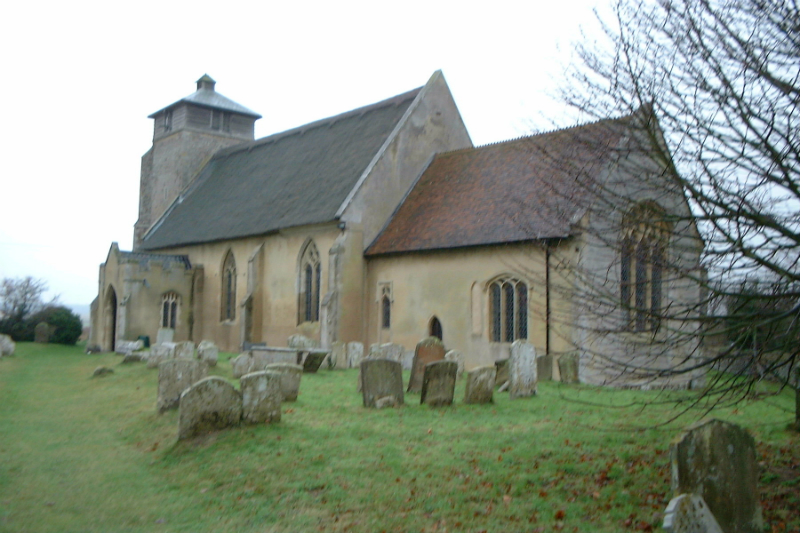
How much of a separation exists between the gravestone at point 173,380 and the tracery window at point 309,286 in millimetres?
13152

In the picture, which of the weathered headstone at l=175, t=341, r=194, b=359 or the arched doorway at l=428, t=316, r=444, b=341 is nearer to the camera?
the weathered headstone at l=175, t=341, r=194, b=359

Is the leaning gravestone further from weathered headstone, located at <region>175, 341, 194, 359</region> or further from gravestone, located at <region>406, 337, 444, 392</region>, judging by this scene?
weathered headstone, located at <region>175, 341, 194, 359</region>

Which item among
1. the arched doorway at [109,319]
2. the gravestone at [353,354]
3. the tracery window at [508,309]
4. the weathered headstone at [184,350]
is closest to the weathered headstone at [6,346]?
the arched doorway at [109,319]

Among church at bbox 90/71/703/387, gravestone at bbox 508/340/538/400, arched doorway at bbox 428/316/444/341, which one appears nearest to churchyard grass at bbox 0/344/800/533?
gravestone at bbox 508/340/538/400

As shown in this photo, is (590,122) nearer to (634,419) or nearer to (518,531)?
(518,531)

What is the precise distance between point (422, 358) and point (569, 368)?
148 inches

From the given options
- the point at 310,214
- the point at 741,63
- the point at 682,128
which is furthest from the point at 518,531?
the point at 310,214

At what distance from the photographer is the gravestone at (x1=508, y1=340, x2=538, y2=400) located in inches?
555

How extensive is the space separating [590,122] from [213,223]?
26.6 m

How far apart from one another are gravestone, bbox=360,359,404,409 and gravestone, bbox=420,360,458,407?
0.55 meters

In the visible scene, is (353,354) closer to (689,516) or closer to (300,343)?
(300,343)

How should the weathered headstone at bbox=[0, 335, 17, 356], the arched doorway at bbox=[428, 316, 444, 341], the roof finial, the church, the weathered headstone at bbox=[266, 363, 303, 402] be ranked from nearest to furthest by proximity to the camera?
the weathered headstone at bbox=[266, 363, 303, 402] < the church < the arched doorway at bbox=[428, 316, 444, 341] < the weathered headstone at bbox=[0, 335, 17, 356] < the roof finial

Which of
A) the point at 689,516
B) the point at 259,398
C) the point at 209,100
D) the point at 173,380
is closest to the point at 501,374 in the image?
the point at 259,398

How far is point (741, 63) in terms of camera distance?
6.86m
